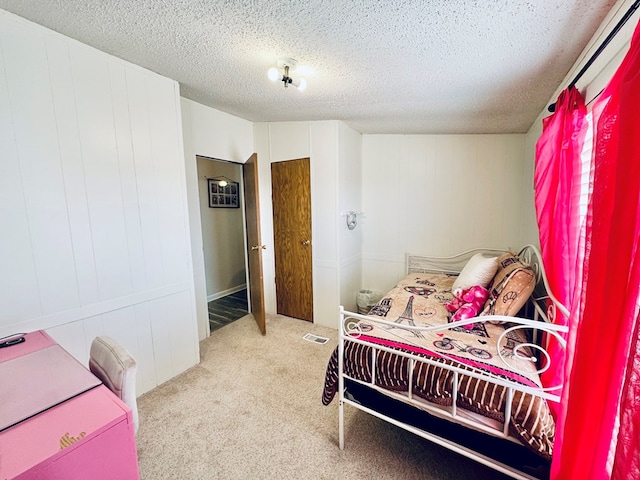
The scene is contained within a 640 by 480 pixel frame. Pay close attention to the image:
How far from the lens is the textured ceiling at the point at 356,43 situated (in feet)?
4.46

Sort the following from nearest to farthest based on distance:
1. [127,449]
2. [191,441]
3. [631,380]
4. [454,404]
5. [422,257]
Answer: [631,380] → [127,449] → [454,404] → [191,441] → [422,257]

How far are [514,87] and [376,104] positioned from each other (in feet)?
3.51

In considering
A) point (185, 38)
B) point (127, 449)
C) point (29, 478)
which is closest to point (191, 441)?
point (127, 449)

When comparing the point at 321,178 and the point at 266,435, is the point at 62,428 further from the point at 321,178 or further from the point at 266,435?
the point at 321,178

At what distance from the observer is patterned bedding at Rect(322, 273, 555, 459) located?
1.21m

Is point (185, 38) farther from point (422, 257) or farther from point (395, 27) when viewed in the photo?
point (422, 257)

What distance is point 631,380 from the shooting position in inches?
27.3

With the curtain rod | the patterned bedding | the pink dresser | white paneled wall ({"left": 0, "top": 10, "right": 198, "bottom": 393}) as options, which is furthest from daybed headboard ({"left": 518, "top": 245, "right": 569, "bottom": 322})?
white paneled wall ({"left": 0, "top": 10, "right": 198, "bottom": 393})

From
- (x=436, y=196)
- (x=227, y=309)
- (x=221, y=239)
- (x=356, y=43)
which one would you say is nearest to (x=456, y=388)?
(x=356, y=43)

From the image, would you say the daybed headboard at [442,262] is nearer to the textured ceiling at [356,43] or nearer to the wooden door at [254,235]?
the textured ceiling at [356,43]

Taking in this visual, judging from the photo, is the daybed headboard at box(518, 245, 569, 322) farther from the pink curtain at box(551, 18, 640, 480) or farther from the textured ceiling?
the textured ceiling

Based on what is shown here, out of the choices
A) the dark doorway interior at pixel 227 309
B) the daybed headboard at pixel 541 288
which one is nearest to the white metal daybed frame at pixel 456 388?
the daybed headboard at pixel 541 288

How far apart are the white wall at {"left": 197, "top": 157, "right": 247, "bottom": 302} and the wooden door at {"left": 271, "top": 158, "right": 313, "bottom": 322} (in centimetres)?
92

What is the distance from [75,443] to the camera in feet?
2.85
